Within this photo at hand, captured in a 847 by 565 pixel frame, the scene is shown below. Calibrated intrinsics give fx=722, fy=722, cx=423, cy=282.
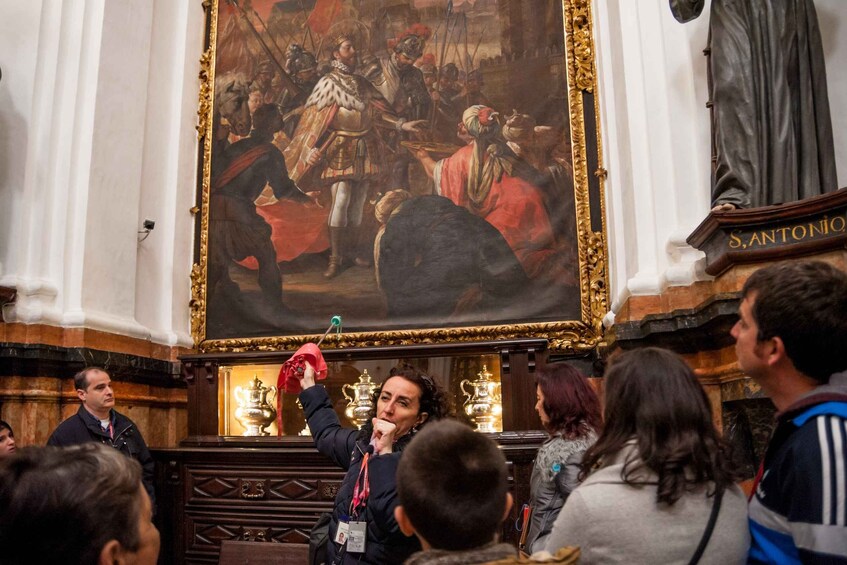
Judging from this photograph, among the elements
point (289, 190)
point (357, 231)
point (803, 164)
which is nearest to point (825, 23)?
point (803, 164)

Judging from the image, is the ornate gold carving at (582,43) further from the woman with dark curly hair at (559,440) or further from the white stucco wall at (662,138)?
the woman with dark curly hair at (559,440)

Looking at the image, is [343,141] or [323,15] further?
[323,15]

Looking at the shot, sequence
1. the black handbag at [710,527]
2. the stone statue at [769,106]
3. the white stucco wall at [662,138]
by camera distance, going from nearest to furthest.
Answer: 1. the black handbag at [710,527]
2. the stone statue at [769,106]
3. the white stucco wall at [662,138]

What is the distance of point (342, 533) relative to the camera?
2.60 m

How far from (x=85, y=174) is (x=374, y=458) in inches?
192

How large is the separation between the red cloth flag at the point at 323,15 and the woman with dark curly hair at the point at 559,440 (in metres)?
5.54

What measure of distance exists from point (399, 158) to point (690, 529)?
18.7ft

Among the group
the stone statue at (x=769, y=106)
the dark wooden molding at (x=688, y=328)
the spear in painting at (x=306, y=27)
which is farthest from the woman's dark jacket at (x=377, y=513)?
the spear in painting at (x=306, y=27)

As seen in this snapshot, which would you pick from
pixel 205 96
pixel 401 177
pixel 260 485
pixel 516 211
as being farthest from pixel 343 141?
pixel 260 485

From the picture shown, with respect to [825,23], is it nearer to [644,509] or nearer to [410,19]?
[410,19]

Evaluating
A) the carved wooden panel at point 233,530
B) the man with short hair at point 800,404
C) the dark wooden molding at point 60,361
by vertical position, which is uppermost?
the dark wooden molding at point 60,361

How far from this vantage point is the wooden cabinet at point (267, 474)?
5.55 metres

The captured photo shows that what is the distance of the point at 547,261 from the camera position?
21.3ft

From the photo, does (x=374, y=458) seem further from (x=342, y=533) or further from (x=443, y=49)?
(x=443, y=49)
